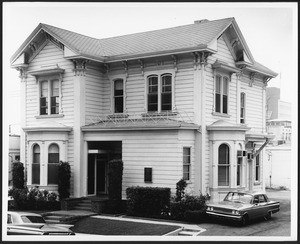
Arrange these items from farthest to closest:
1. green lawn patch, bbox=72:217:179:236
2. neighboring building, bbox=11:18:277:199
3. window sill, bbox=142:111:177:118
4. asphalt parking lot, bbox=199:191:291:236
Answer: window sill, bbox=142:111:177:118 < neighboring building, bbox=11:18:277:199 < green lawn patch, bbox=72:217:179:236 < asphalt parking lot, bbox=199:191:291:236

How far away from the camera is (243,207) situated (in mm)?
21234

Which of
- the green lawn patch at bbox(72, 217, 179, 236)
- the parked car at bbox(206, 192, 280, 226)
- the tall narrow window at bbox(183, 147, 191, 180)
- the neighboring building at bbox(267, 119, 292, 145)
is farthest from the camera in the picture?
the neighboring building at bbox(267, 119, 292, 145)

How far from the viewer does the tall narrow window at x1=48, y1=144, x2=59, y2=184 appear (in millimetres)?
25422

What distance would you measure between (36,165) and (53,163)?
877 millimetres

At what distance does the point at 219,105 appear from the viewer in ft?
83.3

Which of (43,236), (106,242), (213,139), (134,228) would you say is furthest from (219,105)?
(43,236)

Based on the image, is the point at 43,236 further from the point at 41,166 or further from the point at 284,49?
the point at 284,49

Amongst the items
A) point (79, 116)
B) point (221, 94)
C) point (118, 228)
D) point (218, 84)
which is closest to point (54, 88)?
point (79, 116)

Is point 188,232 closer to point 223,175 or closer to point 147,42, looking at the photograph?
point 223,175

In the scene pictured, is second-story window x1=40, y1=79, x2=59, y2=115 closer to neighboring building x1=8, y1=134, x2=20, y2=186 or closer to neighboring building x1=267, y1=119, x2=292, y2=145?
neighboring building x1=8, y1=134, x2=20, y2=186

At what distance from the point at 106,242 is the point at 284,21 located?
1004 centimetres

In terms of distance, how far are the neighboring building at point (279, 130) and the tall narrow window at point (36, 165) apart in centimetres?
1153

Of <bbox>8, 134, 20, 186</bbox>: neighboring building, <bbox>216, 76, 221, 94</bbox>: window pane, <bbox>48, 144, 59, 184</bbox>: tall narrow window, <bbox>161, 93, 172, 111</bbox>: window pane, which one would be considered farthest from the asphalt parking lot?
<bbox>8, 134, 20, 186</bbox>: neighboring building

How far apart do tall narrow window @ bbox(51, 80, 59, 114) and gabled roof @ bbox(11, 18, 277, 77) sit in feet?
6.76
